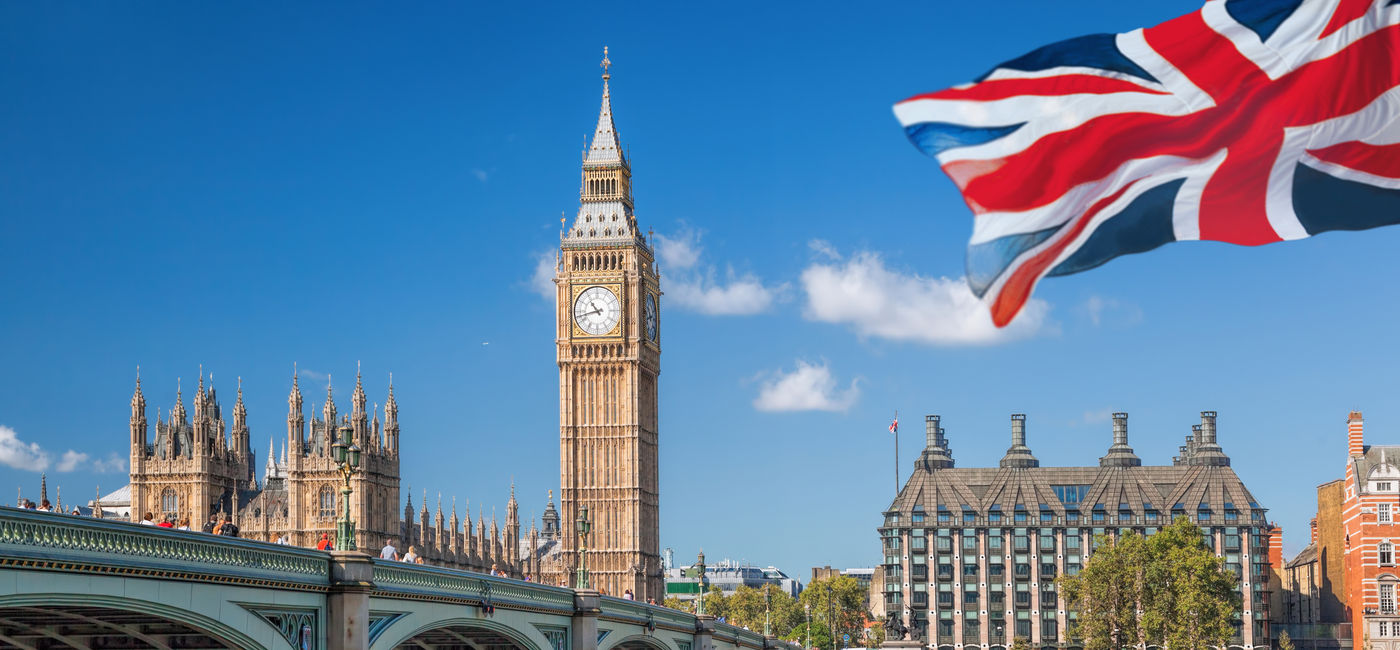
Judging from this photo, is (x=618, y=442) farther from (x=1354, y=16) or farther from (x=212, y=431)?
(x=1354, y=16)

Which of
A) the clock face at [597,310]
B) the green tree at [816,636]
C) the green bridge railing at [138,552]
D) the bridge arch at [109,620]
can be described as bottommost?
the green tree at [816,636]

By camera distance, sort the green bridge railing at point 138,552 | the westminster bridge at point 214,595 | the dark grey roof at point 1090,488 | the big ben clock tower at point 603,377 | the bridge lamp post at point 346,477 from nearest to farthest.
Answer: the green bridge railing at point 138,552 → the westminster bridge at point 214,595 → the bridge lamp post at point 346,477 → the big ben clock tower at point 603,377 → the dark grey roof at point 1090,488

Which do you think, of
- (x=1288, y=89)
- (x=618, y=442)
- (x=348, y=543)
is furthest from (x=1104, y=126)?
(x=618, y=442)

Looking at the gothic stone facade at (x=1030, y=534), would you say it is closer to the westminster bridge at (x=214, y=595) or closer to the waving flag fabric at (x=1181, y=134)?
the westminster bridge at (x=214, y=595)

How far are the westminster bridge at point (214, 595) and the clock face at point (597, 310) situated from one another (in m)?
100

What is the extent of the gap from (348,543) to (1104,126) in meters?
23.9

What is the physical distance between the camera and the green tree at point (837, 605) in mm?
176250

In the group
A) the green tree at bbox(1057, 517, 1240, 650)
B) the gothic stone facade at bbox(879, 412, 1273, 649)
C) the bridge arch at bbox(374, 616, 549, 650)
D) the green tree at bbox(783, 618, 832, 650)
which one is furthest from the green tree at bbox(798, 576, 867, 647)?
the bridge arch at bbox(374, 616, 549, 650)

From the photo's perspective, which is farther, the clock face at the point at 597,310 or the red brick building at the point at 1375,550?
the clock face at the point at 597,310

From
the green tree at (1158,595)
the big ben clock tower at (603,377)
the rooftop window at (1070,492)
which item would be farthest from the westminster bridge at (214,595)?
the rooftop window at (1070,492)

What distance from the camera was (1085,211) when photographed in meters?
19.0

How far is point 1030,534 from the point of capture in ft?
568

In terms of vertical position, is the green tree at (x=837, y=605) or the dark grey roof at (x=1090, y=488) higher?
the dark grey roof at (x=1090, y=488)

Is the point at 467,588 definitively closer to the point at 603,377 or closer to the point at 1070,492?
the point at 603,377
